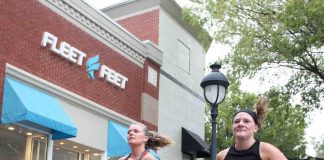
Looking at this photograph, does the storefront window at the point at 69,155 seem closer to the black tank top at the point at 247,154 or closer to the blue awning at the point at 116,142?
the blue awning at the point at 116,142

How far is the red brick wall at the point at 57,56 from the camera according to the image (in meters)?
11.6

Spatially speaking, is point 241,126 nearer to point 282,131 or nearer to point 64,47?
point 64,47

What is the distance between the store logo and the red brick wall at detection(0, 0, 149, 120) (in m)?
0.14

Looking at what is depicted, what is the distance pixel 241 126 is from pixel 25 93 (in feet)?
26.7

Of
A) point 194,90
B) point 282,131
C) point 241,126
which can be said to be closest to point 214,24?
point 194,90

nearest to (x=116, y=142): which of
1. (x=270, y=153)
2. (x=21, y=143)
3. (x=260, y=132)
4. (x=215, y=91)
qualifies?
(x=21, y=143)

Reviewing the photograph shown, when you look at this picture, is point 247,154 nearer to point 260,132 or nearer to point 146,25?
point 146,25

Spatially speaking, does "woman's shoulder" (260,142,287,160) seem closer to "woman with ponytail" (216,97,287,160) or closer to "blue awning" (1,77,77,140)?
"woman with ponytail" (216,97,287,160)

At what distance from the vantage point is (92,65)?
14.3 m

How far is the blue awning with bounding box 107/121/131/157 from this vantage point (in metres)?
14.6

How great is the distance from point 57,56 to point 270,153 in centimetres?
970

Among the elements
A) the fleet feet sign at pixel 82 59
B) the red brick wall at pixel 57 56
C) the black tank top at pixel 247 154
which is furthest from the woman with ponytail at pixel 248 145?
the fleet feet sign at pixel 82 59

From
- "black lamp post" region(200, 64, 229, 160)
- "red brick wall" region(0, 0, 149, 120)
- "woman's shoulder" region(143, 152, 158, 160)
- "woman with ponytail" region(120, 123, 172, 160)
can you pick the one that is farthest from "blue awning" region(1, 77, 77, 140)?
"woman's shoulder" region(143, 152, 158, 160)

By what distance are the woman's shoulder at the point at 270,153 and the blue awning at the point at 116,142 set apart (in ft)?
34.9
